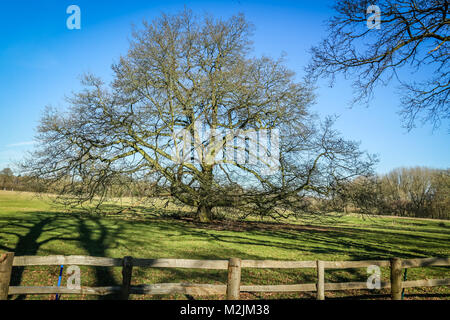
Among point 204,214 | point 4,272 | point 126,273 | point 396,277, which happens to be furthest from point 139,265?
point 204,214

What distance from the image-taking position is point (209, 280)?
8164 mm

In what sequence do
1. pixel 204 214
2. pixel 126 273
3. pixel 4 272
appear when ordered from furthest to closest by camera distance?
pixel 204 214, pixel 126 273, pixel 4 272

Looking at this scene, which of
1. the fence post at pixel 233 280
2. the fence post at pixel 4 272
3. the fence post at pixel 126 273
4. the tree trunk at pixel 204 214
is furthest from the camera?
the tree trunk at pixel 204 214

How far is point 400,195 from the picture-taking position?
216 ft

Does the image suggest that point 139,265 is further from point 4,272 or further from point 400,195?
point 400,195

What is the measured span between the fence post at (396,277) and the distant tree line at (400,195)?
426 inches

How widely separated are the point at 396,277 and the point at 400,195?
233ft

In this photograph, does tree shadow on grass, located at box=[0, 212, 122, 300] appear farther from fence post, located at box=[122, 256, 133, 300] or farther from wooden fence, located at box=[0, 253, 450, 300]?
fence post, located at box=[122, 256, 133, 300]

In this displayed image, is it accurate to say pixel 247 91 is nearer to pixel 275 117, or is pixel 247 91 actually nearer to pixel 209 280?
pixel 275 117

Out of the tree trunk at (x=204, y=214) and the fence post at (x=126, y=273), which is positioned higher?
the fence post at (x=126, y=273)

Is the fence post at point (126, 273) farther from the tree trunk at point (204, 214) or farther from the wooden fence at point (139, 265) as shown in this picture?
the tree trunk at point (204, 214)

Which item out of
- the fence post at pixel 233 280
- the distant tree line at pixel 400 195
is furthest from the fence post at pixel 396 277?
the distant tree line at pixel 400 195

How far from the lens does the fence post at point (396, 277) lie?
5961 millimetres
